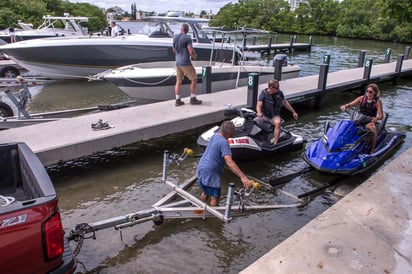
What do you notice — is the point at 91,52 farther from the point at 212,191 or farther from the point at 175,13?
the point at 212,191

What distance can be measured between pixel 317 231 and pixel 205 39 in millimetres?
11599

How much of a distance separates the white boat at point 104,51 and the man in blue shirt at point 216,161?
9.74 m

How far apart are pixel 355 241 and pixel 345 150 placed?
2700 millimetres

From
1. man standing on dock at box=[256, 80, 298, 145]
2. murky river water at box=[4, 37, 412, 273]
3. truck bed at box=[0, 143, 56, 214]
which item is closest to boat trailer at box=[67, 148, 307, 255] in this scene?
murky river water at box=[4, 37, 412, 273]

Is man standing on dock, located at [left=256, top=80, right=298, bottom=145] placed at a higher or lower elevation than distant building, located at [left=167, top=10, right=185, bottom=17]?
lower

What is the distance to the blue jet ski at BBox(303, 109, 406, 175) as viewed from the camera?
618 centimetres

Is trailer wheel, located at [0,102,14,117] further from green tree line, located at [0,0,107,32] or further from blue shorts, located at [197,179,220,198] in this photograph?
green tree line, located at [0,0,107,32]

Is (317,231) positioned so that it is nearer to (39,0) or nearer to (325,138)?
(325,138)

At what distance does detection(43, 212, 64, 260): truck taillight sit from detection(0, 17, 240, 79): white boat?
11.9m

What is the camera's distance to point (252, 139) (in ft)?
21.8

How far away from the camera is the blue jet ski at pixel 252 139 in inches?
256

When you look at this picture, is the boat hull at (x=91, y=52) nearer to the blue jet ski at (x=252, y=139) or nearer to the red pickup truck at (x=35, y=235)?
the blue jet ski at (x=252, y=139)

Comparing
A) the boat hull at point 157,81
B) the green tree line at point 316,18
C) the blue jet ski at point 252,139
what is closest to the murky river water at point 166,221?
the blue jet ski at point 252,139

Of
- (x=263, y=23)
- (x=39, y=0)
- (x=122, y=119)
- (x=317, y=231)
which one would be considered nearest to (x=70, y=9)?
(x=39, y=0)
